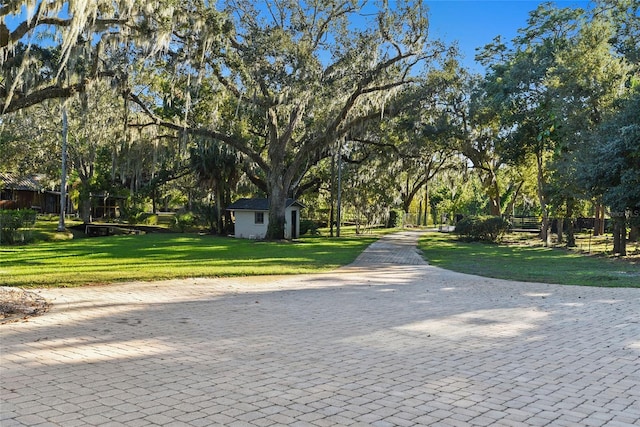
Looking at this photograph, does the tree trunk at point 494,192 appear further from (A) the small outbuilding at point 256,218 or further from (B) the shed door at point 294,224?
(B) the shed door at point 294,224

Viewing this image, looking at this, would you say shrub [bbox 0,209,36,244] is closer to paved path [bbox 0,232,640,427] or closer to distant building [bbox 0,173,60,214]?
paved path [bbox 0,232,640,427]

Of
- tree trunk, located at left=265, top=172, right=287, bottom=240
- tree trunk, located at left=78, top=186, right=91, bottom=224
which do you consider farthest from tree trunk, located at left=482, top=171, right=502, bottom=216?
tree trunk, located at left=78, top=186, right=91, bottom=224

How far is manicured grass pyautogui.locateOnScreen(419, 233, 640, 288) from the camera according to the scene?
14.9 meters

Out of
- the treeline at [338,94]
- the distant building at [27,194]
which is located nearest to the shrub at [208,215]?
the treeline at [338,94]

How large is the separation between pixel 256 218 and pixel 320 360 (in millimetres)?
28426

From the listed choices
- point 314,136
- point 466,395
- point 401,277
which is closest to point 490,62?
point 314,136

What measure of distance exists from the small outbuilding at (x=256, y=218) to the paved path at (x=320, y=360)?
2252 cm

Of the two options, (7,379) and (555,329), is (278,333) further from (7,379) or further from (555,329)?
(555,329)

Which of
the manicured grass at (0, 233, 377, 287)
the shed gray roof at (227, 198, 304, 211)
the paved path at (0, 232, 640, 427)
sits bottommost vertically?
the paved path at (0, 232, 640, 427)

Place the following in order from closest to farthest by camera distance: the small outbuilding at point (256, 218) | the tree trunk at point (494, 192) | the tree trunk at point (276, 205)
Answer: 1. the tree trunk at point (276, 205)
2. the small outbuilding at point (256, 218)
3. the tree trunk at point (494, 192)

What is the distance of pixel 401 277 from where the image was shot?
15.2m

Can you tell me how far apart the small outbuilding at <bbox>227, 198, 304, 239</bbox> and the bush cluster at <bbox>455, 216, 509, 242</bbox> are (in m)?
10.2

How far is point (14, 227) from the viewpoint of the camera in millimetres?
27109

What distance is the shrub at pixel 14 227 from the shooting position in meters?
26.7
